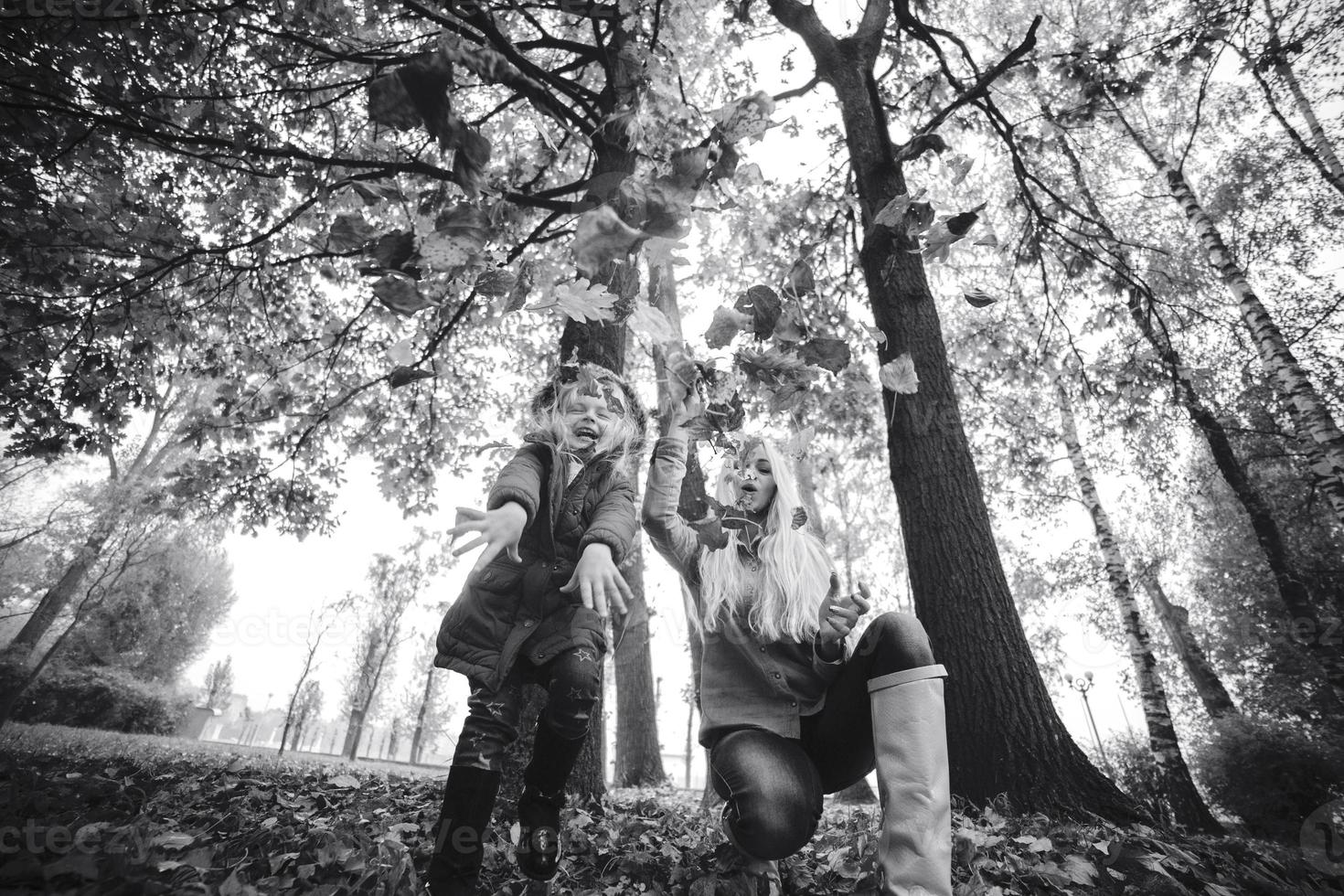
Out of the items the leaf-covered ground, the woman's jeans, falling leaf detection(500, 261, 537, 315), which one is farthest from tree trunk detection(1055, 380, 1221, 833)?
falling leaf detection(500, 261, 537, 315)

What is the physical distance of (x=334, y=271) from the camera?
6992 millimetres

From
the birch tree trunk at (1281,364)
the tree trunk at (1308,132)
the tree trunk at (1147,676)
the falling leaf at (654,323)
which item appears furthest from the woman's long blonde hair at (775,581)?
the tree trunk at (1308,132)

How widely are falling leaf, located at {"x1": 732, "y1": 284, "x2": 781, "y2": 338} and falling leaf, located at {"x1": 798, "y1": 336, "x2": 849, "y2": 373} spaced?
0.11 metres

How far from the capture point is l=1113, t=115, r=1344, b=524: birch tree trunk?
7.37 meters

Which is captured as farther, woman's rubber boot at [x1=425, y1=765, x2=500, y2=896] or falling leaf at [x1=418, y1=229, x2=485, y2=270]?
woman's rubber boot at [x1=425, y1=765, x2=500, y2=896]

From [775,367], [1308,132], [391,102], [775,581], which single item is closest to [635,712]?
[775,581]

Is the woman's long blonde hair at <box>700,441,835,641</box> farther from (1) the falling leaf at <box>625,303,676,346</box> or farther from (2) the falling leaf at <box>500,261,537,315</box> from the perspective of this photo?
(2) the falling leaf at <box>500,261,537,315</box>

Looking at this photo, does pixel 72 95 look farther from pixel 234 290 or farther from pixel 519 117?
pixel 519 117

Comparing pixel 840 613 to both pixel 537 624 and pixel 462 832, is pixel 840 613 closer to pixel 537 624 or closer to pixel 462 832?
pixel 537 624

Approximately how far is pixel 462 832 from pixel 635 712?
775 cm

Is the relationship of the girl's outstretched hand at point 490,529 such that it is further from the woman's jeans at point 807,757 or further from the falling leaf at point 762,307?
the woman's jeans at point 807,757

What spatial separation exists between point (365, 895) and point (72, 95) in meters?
4.77

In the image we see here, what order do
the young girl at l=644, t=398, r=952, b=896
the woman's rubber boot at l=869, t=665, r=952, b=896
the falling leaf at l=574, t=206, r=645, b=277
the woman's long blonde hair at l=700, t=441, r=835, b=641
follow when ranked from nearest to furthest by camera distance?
the falling leaf at l=574, t=206, r=645, b=277 < the woman's rubber boot at l=869, t=665, r=952, b=896 < the young girl at l=644, t=398, r=952, b=896 < the woman's long blonde hair at l=700, t=441, r=835, b=641

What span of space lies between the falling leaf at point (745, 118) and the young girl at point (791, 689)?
72 cm
